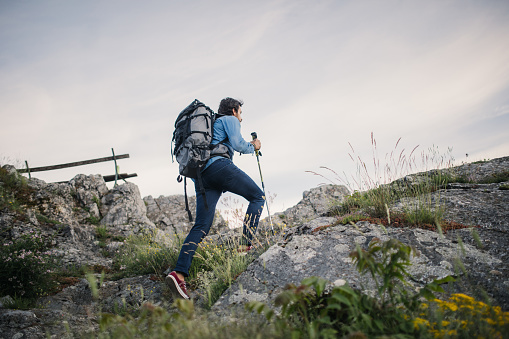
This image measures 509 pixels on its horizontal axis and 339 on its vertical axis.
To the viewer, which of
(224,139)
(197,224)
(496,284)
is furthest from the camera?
(224,139)

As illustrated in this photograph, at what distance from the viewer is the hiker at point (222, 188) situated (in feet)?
12.8

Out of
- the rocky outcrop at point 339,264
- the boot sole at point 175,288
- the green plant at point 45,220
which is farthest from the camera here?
the green plant at point 45,220

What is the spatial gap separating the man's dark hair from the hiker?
21cm

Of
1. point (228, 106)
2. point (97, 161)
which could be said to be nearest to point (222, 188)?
point (228, 106)

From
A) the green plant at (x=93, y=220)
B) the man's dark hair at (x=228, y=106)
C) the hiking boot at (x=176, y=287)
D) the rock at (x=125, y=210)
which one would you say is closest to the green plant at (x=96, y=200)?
the rock at (x=125, y=210)

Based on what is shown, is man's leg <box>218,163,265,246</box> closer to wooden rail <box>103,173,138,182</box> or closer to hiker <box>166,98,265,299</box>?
hiker <box>166,98,265,299</box>

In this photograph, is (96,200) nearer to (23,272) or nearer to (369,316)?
(23,272)

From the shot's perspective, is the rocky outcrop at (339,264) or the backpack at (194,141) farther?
the backpack at (194,141)

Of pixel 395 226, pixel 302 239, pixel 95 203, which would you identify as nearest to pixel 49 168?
pixel 95 203

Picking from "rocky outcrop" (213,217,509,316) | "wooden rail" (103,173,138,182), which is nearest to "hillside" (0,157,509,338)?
"rocky outcrop" (213,217,509,316)

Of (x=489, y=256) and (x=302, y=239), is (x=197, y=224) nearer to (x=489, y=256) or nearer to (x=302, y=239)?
(x=302, y=239)

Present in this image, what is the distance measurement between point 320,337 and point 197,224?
94.1 inches

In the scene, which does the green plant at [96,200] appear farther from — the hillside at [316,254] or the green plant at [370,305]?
the green plant at [370,305]

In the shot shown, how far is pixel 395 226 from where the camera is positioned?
4125 millimetres
